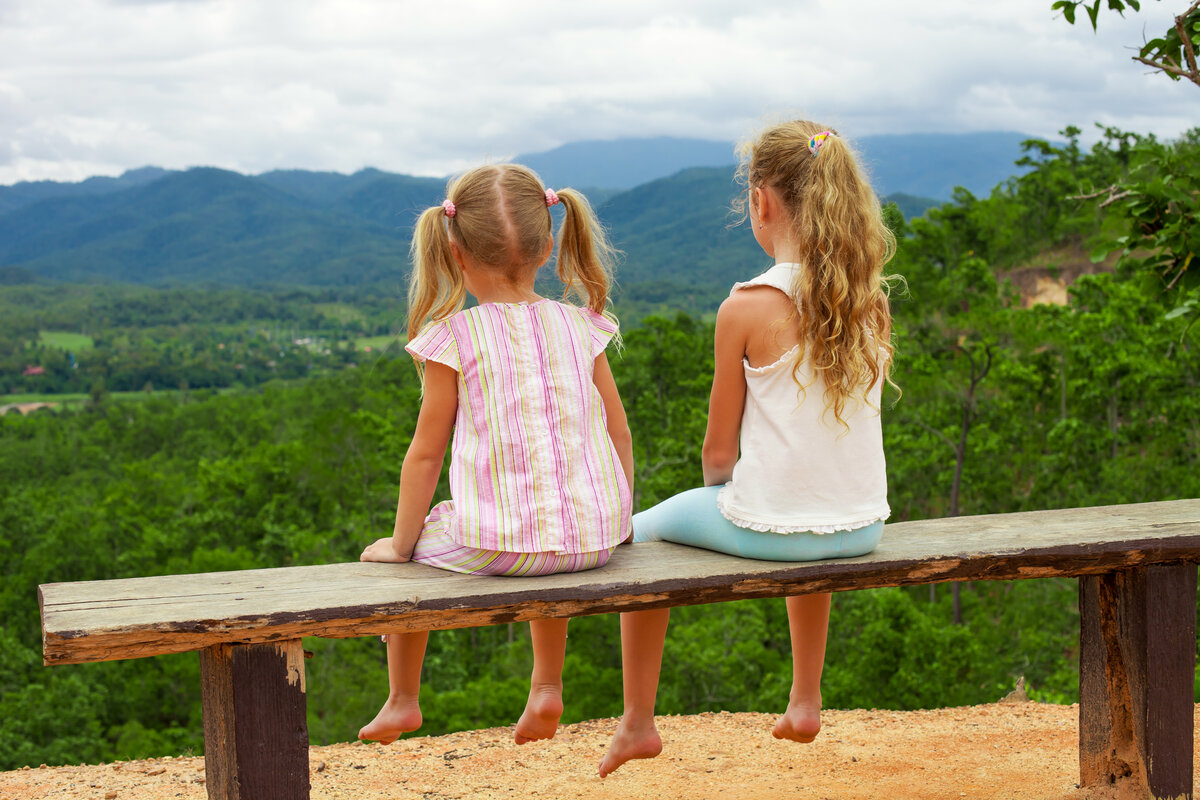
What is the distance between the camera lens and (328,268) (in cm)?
18875

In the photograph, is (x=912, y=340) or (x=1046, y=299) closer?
(x=912, y=340)

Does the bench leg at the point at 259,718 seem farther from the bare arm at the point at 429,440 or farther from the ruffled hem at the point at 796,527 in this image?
the ruffled hem at the point at 796,527

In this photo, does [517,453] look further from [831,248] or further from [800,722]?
[800,722]

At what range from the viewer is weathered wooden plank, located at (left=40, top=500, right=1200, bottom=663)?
80.6 inches

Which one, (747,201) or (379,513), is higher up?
(747,201)

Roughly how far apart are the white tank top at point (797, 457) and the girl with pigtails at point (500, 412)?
1.10ft

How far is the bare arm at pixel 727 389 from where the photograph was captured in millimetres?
2471

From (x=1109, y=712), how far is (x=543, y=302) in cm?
203

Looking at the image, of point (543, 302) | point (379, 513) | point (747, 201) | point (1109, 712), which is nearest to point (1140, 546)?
point (1109, 712)

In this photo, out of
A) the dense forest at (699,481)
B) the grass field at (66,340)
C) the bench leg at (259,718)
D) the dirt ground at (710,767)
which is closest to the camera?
the bench leg at (259,718)

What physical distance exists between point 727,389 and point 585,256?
52cm

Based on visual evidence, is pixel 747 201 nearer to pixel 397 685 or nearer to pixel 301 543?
pixel 397 685

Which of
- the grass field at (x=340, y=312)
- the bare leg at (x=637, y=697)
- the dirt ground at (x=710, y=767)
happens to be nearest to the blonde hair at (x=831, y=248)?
the bare leg at (x=637, y=697)

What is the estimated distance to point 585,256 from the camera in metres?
2.66
